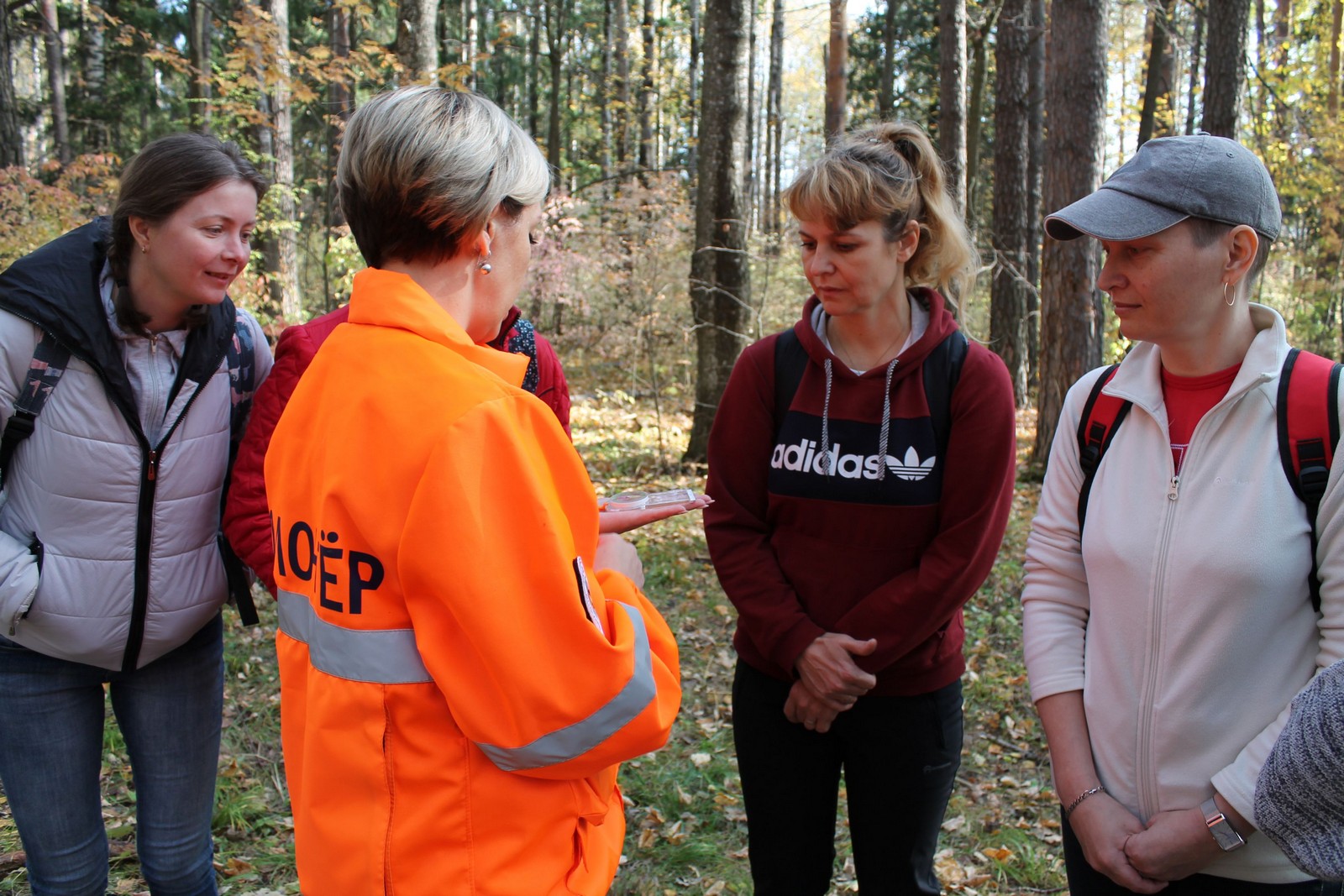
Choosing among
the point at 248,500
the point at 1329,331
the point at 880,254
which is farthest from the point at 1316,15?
the point at 248,500

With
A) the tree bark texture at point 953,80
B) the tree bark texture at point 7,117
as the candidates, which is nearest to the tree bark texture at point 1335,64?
the tree bark texture at point 953,80

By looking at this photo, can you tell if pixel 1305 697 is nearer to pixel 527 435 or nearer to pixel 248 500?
pixel 527 435

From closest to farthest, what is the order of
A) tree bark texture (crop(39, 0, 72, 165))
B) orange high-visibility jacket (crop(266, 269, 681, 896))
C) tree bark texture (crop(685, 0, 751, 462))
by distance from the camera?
orange high-visibility jacket (crop(266, 269, 681, 896)), tree bark texture (crop(685, 0, 751, 462)), tree bark texture (crop(39, 0, 72, 165))

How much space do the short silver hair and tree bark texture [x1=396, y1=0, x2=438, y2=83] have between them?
242 inches

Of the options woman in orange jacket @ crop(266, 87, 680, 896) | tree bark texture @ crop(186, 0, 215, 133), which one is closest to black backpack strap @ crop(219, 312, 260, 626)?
woman in orange jacket @ crop(266, 87, 680, 896)

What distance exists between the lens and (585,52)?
3075 cm

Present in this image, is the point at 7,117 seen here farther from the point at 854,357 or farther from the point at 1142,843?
the point at 1142,843

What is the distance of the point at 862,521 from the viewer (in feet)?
7.76

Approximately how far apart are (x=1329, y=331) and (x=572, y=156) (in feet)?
78.3

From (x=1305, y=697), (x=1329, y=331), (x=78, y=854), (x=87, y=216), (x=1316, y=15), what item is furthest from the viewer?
(x=1316, y=15)

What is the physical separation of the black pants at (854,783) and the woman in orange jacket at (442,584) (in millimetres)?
935

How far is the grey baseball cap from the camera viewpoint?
5.96 ft

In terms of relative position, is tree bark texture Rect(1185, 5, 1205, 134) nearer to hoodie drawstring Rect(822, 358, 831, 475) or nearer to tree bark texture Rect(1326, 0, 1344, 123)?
tree bark texture Rect(1326, 0, 1344, 123)

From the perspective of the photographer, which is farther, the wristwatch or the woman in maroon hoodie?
the woman in maroon hoodie
